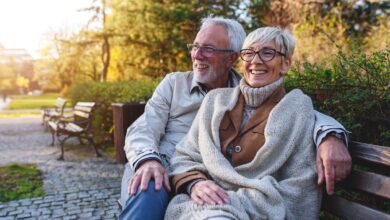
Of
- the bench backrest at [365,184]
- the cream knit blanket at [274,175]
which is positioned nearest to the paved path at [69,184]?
the cream knit blanket at [274,175]

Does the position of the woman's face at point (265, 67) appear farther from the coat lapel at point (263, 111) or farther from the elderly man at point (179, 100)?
the elderly man at point (179, 100)

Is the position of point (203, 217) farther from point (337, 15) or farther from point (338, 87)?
point (337, 15)

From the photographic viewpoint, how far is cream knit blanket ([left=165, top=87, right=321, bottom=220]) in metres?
2.02

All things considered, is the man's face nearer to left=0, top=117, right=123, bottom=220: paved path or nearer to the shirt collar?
the shirt collar

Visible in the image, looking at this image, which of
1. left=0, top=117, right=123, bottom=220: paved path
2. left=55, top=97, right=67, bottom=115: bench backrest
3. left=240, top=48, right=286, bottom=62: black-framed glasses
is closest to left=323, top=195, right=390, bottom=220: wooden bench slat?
left=240, top=48, right=286, bottom=62: black-framed glasses

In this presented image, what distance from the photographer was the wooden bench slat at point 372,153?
1846 millimetres

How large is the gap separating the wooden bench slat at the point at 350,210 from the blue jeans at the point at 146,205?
0.93 metres

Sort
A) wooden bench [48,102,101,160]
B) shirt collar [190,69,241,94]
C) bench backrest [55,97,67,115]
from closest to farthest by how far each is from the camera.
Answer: shirt collar [190,69,241,94]
wooden bench [48,102,101,160]
bench backrest [55,97,67,115]

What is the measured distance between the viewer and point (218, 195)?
2.07 m

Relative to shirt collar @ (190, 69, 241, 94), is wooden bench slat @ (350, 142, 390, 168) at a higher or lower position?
lower

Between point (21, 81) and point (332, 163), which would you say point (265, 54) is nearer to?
point (332, 163)

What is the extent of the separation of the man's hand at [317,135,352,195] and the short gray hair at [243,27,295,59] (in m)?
0.65

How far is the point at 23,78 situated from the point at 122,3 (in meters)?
63.4

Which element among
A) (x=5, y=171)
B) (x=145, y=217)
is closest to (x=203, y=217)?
(x=145, y=217)
